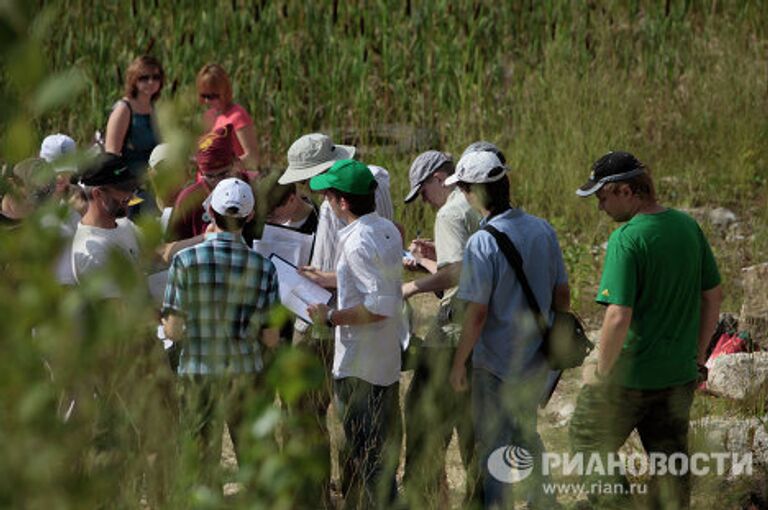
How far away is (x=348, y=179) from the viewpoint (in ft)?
16.4

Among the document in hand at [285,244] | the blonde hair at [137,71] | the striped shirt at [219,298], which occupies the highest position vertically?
the striped shirt at [219,298]

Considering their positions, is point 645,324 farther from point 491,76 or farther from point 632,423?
point 491,76

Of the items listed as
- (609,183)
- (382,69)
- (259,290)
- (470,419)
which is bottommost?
(382,69)

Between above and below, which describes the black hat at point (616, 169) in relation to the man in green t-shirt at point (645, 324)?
above

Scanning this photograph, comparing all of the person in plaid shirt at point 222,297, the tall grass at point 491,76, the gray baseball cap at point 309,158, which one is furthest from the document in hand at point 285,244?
the tall grass at point 491,76

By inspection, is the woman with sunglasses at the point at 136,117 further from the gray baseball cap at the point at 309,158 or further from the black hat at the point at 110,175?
the black hat at the point at 110,175

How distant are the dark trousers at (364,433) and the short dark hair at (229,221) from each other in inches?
28.2

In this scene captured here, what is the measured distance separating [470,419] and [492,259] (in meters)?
0.87

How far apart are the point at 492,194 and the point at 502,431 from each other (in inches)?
33.5

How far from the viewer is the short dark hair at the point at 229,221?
4.85 m

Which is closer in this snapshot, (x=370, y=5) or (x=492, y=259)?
(x=492, y=259)

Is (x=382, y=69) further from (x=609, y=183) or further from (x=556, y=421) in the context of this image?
(x=609, y=183)

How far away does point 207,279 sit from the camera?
188 inches

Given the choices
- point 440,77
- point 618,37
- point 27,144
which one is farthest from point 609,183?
point 618,37
